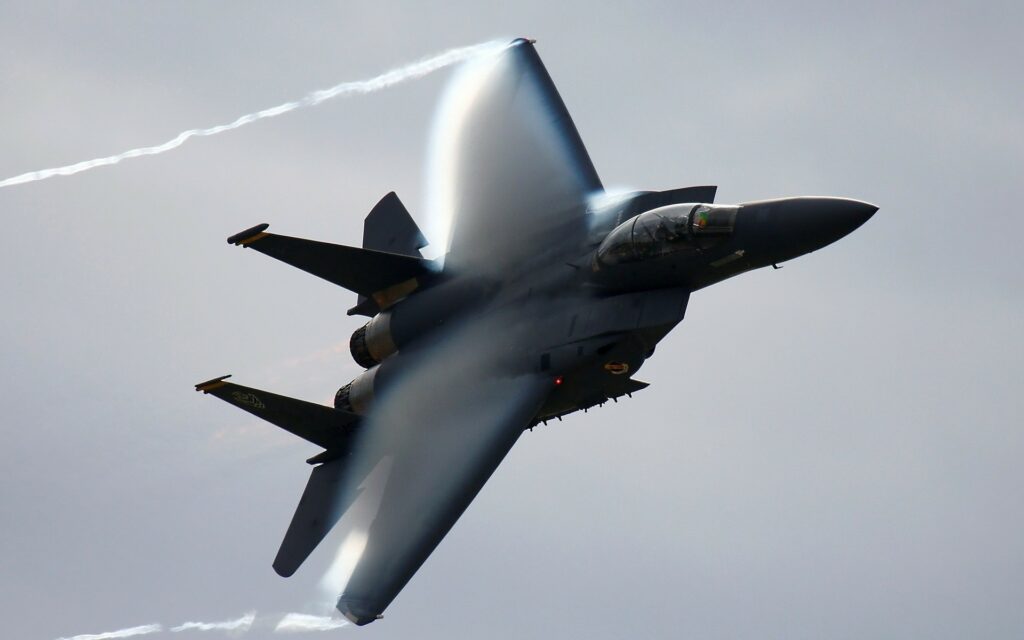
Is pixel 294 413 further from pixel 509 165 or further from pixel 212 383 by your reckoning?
pixel 509 165

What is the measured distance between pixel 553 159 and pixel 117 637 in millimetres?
10486

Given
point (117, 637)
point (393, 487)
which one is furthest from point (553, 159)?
point (117, 637)

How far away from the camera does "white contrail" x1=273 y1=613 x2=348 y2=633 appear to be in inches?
1172

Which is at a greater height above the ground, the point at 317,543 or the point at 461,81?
the point at 461,81

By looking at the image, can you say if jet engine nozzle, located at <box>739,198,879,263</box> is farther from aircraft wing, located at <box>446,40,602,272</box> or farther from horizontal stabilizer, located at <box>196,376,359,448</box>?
horizontal stabilizer, located at <box>196,376,359,448</box>

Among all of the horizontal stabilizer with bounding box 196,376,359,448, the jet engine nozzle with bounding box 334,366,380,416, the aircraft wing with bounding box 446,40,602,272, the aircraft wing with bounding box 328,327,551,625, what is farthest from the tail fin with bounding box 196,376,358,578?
the aircraft wing with bounding box 446,40,602,272

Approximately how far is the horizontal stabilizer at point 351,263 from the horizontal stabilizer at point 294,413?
78.5 inches

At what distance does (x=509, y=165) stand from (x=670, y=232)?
516 cm

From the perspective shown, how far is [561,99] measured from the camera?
3434 centimetres

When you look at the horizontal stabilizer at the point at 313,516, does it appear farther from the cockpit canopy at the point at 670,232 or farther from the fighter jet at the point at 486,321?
the cockpit canopy at the point at 670,232

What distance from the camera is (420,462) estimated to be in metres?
30.6

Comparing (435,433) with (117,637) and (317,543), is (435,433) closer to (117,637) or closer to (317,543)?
(317,543)

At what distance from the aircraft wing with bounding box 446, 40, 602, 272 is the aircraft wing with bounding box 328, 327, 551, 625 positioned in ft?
6.41

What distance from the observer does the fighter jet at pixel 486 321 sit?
1142 inches
